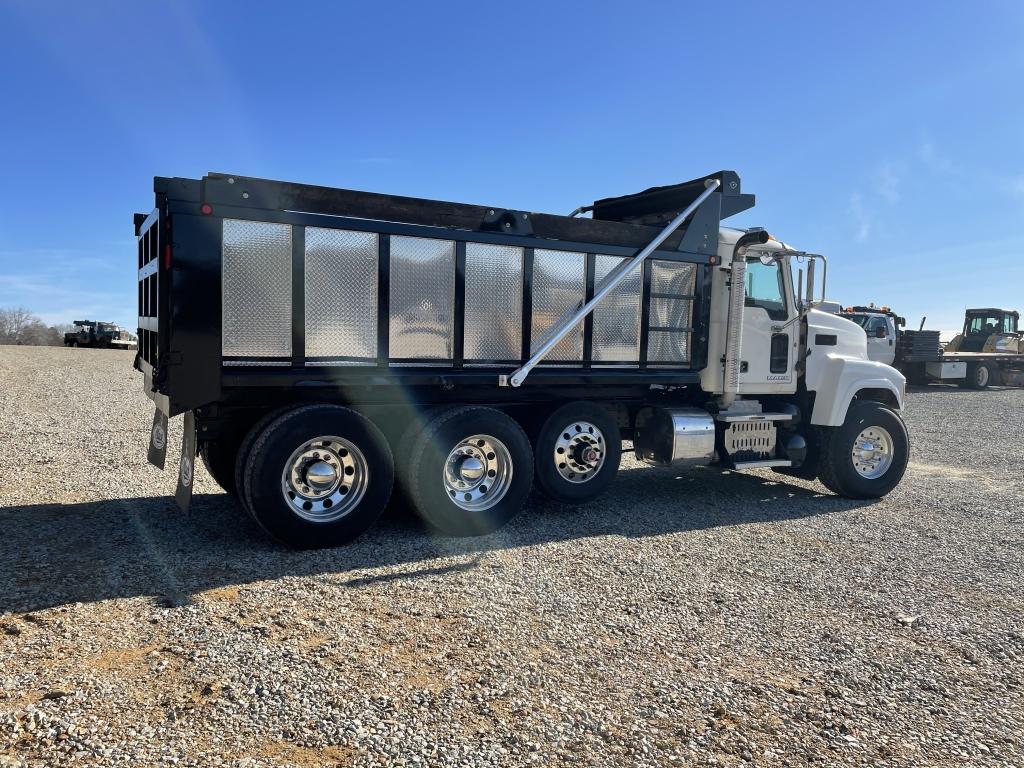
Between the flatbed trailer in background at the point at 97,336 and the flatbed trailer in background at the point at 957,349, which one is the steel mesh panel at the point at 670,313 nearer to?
the flatbed trailer in background at the point at 957,349

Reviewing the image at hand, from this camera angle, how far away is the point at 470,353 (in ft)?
21.9

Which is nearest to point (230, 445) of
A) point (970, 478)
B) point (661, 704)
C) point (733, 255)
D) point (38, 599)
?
point (38, 599)

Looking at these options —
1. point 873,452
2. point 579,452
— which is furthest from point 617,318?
point 873,452

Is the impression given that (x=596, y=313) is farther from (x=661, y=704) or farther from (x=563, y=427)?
(x=661, y=704)

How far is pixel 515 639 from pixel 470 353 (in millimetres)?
3051

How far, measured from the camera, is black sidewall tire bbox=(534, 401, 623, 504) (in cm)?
714

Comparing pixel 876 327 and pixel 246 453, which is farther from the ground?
pixel 876 327

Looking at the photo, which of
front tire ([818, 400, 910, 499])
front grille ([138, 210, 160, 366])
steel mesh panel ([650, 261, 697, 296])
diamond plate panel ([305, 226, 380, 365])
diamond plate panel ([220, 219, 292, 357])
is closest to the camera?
diamond plate panel ([220, 219, 292, 357])

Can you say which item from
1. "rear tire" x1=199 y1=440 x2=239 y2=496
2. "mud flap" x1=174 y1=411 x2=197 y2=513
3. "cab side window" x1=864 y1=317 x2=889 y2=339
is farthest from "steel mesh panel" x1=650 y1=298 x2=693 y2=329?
"cab side window" x1=864 y1=317 x2=889 y2=339

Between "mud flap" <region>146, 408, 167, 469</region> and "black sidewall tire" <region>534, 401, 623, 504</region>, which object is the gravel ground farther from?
"mud flap" <region>146, 408, 167, 469</region>

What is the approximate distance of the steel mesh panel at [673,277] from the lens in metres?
7.62

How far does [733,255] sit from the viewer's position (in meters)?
8.13

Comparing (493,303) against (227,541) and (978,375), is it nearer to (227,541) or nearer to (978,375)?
(227,541)

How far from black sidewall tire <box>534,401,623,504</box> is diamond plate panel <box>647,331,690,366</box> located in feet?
2.69
